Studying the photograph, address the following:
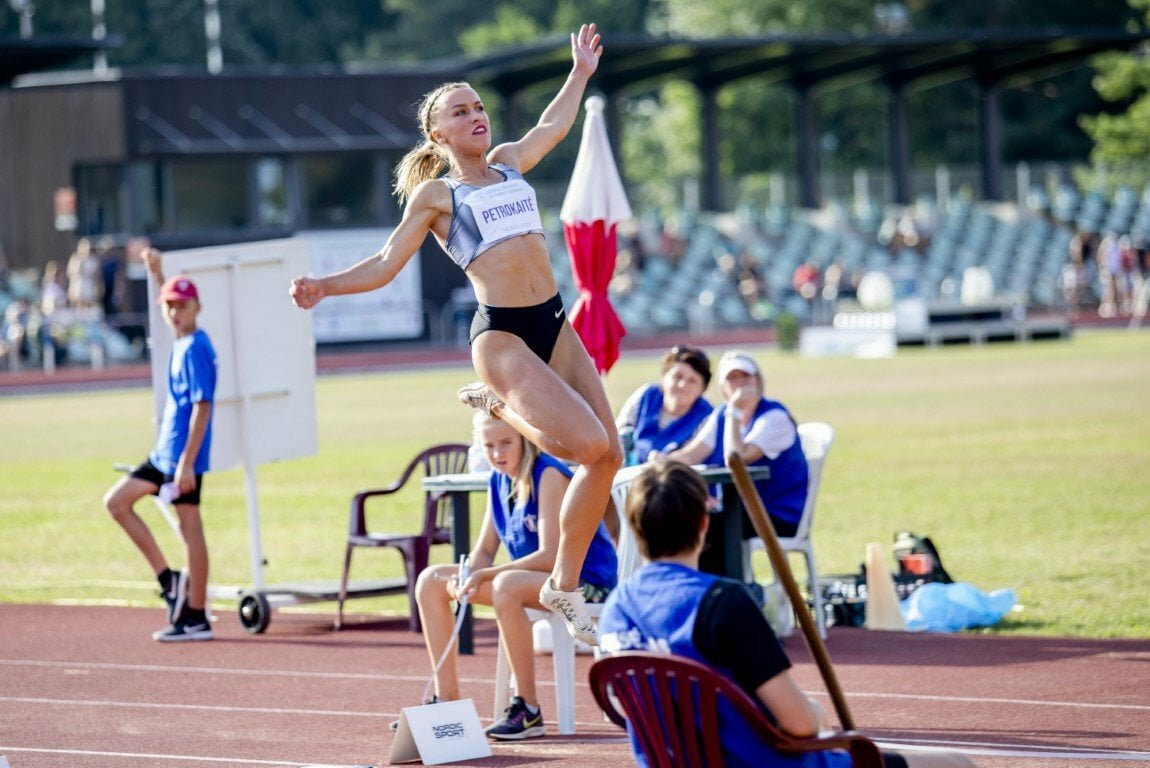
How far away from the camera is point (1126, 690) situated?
25.4 feet

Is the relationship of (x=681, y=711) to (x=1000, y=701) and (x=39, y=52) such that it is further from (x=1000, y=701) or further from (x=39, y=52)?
(x=39, y=52)

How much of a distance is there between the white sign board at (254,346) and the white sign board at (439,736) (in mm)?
3999

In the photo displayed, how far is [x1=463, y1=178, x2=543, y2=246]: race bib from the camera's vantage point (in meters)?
6.85

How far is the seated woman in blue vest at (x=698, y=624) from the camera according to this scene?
4.42 meters

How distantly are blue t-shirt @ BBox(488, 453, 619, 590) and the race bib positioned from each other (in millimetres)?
906

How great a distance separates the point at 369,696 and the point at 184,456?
7.25 feet

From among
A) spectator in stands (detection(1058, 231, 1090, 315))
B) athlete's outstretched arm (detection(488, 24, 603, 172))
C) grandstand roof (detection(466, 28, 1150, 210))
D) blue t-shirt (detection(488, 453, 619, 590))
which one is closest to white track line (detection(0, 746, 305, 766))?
blue t-shirt (detection(488, 453, 619, 590))

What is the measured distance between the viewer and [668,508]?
178 inches

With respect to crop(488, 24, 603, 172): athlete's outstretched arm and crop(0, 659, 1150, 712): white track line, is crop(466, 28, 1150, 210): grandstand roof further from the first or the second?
crop(488, 24, 603, 172): athlete's outstretched arm

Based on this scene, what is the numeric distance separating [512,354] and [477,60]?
1511 inches

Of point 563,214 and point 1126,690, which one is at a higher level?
point 563,214

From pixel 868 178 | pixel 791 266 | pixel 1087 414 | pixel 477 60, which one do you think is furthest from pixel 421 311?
pixel 1087 414

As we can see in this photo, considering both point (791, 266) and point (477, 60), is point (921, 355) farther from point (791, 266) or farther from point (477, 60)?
point (477, 60)

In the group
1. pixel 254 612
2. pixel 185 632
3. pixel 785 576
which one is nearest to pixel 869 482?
pixel 254 612
